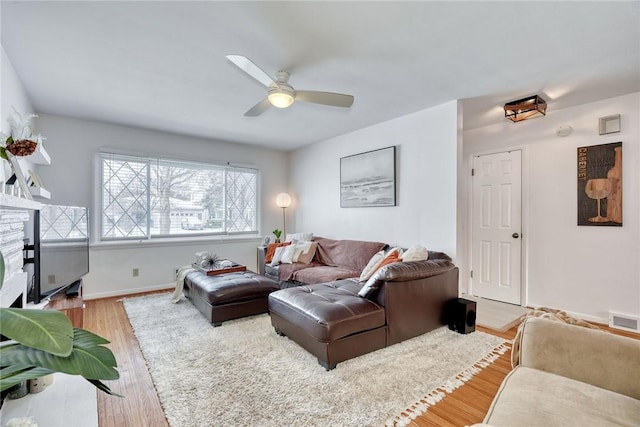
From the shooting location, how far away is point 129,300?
12.6ft

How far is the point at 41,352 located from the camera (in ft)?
2.29

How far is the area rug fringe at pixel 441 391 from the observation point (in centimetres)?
162

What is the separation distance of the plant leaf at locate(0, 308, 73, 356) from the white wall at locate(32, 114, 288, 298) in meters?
4.04

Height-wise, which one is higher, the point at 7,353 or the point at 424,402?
the point at 7,353

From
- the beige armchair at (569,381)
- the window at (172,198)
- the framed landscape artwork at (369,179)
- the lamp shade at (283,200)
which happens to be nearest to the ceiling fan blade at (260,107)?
the framed landscape artwork at (369,179)

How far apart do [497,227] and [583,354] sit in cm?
288

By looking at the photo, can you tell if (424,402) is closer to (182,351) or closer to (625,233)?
(182,351)

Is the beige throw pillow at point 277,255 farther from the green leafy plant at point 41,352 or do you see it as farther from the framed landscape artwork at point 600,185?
the framed landscape artwork at point 600,185

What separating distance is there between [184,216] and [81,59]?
2729mm

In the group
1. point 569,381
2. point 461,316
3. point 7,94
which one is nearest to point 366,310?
point 461,316

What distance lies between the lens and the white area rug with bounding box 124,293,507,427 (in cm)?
166

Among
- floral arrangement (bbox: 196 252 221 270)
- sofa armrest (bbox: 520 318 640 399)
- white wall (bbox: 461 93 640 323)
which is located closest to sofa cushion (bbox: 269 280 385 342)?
sofa armrest (bbox: 520 318 640 399)

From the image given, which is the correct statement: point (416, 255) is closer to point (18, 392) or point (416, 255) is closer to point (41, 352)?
point (41, 352)

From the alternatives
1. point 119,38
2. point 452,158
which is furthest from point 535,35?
point 119,38
